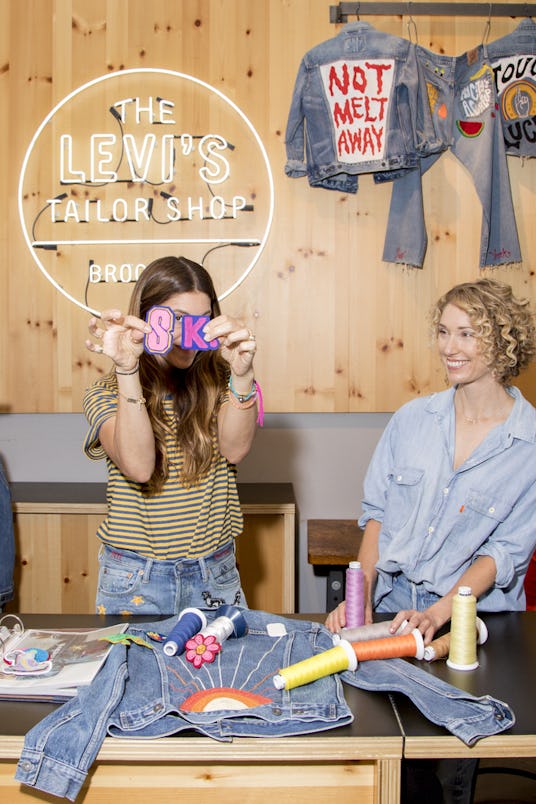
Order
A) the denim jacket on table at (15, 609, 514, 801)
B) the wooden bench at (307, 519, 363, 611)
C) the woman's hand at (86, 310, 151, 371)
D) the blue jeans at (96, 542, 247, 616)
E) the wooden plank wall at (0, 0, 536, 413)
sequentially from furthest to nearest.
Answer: the wooden plank wall at (0, 0, 536, 413), the wooden bench at (307, 519, 363, 611), the blue jeans at (96, 542, 247, 616), the woman's hand at (86, 310, 151, 371), the denim jacket on table at (15, 609, 514, 801)

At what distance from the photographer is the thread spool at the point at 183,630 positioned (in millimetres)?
1528

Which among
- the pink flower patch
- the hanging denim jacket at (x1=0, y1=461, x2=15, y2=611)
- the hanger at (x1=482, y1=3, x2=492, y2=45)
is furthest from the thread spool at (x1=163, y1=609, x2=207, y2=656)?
the hanger at (x1=482, y1=3, x2=492, y2=45)

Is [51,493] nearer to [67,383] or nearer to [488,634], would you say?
[67,383]

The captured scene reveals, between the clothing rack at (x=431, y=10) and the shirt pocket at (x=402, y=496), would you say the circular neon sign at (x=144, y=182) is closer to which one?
the clothing rack at (x=431, y=10)

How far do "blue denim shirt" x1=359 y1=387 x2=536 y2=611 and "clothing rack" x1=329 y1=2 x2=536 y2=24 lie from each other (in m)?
2.03

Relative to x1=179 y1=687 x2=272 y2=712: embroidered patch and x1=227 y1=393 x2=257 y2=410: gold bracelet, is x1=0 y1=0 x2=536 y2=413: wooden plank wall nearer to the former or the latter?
x1=227 y1=393 x2=257 y2=410: gold bracelet

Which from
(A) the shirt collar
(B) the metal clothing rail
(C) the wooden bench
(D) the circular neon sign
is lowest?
(C) the wooden bench

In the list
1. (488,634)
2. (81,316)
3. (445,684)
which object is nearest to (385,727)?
(445,684)

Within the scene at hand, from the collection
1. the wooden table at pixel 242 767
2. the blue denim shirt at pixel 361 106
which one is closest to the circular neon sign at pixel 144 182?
the blue denim shirt at pixel 361 106

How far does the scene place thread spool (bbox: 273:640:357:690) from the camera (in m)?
1.41

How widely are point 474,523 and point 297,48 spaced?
2.31 meters

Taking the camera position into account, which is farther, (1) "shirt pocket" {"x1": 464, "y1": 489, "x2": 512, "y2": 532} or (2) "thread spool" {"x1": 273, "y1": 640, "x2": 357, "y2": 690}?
(1) "shirt pocket" {"x1": 464, "y1": 489, "x2": 512, "y2": 532}

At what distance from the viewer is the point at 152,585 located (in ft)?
6.17

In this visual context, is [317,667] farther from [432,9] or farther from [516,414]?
[432,9]
